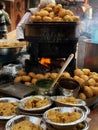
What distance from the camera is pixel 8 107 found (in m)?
2.25

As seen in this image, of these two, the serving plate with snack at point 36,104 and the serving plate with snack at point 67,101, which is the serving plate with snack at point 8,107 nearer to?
the serving plate with snack at point 36,104

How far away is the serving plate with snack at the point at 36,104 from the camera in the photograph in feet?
7.05

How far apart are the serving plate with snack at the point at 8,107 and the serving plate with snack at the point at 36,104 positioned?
3.2 inches

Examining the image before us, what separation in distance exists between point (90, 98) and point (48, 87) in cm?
48

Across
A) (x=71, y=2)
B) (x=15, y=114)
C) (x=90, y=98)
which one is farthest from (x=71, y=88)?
(x=71, y=2)

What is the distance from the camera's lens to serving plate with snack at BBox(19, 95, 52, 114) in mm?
2148

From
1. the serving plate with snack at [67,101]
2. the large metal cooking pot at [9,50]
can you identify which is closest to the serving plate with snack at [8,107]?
the serving plate with snack at [67,101]

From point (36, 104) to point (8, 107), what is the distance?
0.28 metres

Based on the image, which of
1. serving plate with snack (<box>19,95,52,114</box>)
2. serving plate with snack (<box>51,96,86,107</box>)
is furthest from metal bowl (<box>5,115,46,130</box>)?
serving plate with snack (<box>51,96,86,107</box>)

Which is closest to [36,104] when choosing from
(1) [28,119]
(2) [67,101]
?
(1) [28,119]

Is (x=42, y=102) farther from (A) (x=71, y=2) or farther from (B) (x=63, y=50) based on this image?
(A) (x=71, y=2)

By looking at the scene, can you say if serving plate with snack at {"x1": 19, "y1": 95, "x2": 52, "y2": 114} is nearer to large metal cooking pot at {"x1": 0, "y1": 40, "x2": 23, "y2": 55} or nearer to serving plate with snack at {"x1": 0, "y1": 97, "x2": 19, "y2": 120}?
serving plate with snack at {"x1": 0, "y1": 97, "x2": 19, "y2": 120}

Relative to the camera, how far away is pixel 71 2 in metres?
10.9

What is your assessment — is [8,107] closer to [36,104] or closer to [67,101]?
[36,104]
